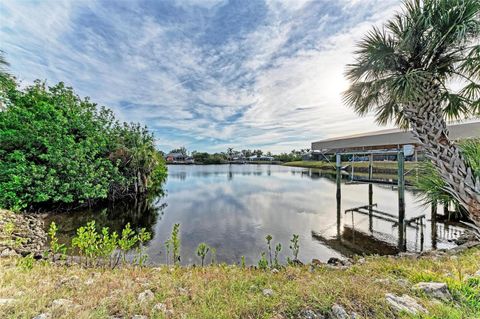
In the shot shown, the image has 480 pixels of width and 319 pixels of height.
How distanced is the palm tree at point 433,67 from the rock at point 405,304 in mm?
2758

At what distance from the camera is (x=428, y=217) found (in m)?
8.26

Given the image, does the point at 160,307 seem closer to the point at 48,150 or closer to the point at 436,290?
the point at 436,290

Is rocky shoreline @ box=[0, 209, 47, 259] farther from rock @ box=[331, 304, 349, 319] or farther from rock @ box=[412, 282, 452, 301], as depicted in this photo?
rock @ box=[412, 282, 452, 301]

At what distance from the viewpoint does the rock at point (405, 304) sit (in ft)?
5.24

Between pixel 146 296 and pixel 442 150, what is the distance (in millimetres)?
5035

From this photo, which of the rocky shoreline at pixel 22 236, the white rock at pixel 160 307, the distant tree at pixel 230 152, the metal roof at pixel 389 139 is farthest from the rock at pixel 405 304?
the distant tree at pixel 230 152

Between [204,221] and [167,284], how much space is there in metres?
5.94

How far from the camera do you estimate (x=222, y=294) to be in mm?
2117

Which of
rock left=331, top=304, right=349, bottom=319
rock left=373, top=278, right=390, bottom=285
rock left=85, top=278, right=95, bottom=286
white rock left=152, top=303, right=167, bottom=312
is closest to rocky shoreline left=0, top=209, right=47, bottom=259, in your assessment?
rock left=85, top=278, right=95, bottom=286

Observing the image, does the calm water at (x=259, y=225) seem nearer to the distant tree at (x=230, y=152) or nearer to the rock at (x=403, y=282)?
the rock at (x=403, y=282)

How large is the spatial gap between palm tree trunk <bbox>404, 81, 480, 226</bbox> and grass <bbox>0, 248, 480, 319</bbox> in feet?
3.51

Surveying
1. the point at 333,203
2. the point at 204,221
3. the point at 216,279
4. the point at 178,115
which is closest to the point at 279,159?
the point at 178,115

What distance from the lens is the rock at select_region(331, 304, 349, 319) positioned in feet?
5.25

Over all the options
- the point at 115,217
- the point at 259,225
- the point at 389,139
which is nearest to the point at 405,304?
the point at 259,225
